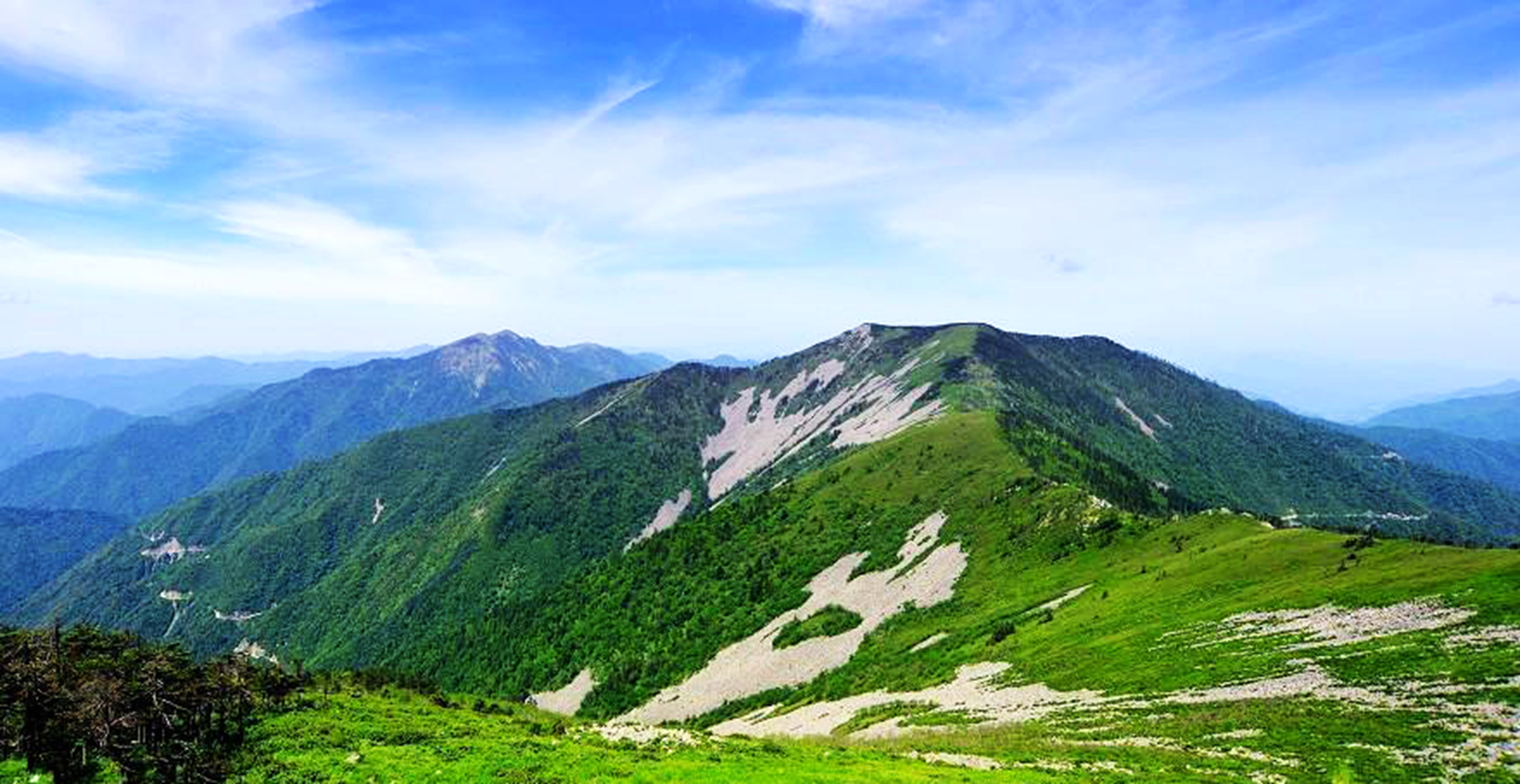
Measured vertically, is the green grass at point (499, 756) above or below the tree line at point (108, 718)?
below

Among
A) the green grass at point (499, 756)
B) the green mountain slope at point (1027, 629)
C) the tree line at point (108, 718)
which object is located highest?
the tree line at point (108, 718)

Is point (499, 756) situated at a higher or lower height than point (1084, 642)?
higher

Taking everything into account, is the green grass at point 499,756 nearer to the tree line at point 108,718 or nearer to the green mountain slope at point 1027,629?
the green mountain slope at point 1027,629

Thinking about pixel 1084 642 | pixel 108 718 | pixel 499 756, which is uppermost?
pixel 108 718

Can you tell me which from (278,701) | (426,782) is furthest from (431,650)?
(426,782)

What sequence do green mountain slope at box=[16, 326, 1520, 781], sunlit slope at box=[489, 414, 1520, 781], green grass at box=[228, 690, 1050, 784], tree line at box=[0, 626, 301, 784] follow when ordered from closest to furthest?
tree line at box=[0, 626, 301, 784] < green grass at box=[228, 690, 1050, 784] < sunlit slope at box=[489, 414, 1520, 781] < green mountain slope at box=[16, 326, 1520, 781]

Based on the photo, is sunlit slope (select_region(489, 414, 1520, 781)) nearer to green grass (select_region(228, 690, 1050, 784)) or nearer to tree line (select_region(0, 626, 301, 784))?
green grass (select_region(228, 690, 1050, 784))

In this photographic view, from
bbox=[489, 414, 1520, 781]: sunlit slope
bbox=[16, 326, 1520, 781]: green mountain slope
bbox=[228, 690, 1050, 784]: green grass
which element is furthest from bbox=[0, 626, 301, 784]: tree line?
bbox=[489, 414, 1520, 781]: sunlit slope

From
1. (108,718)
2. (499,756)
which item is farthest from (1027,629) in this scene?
(108,718)

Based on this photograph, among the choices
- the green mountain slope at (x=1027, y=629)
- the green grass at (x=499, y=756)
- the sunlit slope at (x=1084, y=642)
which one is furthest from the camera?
the green mountain slope at (x=1027, y=629)

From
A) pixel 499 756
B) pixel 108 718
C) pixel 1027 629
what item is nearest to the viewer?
pixel 108 718

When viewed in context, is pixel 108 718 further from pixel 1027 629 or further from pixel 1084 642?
pixel 1027 629

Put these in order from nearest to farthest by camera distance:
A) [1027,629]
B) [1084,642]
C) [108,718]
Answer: [108,718] < [1084,642] < [1027,629]

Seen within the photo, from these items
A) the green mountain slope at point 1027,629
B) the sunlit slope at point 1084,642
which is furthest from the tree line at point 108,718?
the sunlit slope at point 1084,642
